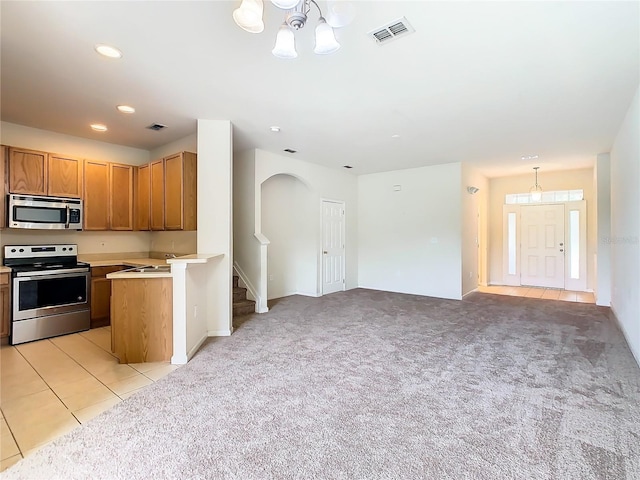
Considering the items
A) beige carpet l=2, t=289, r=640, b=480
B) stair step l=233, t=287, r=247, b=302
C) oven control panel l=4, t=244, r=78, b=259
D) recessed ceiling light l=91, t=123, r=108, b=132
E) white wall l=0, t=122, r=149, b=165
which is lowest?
beige carpet l=2, t=289, r=640, b=480

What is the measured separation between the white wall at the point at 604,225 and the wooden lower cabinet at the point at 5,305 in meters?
8.72

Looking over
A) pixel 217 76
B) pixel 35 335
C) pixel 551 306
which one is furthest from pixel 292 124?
pixel 551 306

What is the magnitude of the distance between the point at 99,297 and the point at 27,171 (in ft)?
5.94

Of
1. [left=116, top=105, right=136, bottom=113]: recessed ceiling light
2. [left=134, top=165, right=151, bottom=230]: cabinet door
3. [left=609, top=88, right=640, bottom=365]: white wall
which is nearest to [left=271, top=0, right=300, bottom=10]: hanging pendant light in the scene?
[left=116, top=105, right=136, bottom=113]: recessed ceiling light

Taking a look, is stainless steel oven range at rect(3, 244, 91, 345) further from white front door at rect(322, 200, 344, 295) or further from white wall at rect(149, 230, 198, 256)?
white front door at rect(322, 200, 344, 295)

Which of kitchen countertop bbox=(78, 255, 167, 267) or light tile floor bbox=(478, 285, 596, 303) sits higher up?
kitchen countertop bbox=(78, 255, 167, 267)

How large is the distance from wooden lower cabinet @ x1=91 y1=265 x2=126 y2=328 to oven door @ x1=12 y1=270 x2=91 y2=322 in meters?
0.08

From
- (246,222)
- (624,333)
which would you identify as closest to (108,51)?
(246,222)

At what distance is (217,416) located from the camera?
2197 mm

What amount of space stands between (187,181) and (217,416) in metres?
3.07

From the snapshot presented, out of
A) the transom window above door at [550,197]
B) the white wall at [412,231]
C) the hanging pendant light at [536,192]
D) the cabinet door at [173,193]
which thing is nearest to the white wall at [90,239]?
the cabinet door at [173,193]

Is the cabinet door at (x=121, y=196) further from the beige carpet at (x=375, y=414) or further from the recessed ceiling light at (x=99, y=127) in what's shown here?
the beige carpet at (x=375, y=414)

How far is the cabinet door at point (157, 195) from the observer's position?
15.0 feet

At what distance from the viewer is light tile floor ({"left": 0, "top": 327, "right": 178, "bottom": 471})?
6.77 ft
